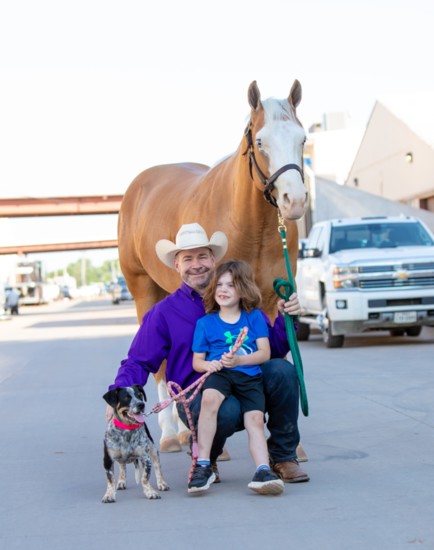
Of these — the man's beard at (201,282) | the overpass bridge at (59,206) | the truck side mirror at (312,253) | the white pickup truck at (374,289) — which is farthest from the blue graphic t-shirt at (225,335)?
the overpass bridge at (59,206)

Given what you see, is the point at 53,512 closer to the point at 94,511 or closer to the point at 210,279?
the point at 94,511

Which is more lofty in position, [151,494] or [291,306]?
[291,306]

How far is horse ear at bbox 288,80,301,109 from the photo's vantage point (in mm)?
6547

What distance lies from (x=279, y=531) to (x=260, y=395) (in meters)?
1.14

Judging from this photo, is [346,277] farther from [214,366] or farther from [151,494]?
[151,494]

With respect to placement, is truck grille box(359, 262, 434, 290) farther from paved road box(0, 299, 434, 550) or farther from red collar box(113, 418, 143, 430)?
red collar box(113, 418, 143, 430)

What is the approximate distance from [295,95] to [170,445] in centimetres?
264

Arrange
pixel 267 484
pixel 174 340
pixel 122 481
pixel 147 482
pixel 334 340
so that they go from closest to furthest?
pixel 267 484, pixel 147 482, pixel 174 340, pixel 122 481, pixel 334 340

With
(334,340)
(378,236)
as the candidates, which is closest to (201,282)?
(334,340)

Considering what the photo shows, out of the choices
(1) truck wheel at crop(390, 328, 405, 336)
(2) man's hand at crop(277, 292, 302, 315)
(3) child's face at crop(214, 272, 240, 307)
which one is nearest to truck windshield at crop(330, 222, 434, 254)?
(1) truck wheel at crop(390, 328, 405, 336)

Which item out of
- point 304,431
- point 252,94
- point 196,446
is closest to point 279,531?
point 196,446

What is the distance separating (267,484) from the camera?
5.62m

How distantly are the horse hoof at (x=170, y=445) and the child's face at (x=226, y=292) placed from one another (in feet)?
6.25

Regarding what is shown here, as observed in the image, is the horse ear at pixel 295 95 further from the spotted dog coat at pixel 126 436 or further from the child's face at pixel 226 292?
the spotted dog coat at pixel 126 436
